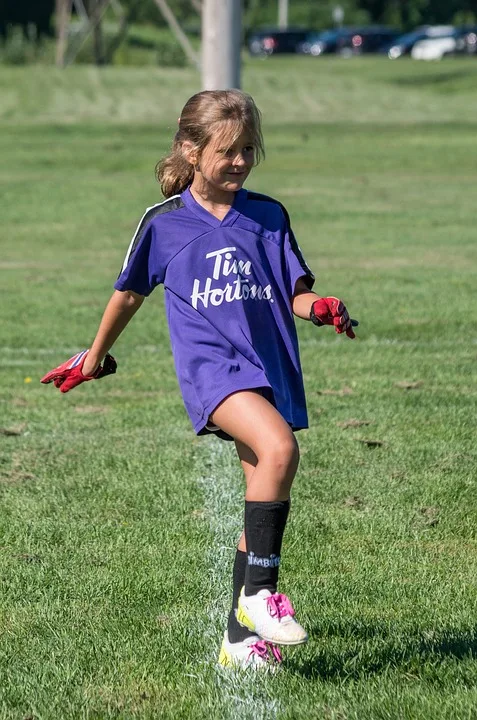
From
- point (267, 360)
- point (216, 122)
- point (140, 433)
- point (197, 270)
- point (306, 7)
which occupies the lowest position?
point (140, 433)

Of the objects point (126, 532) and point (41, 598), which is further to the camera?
point (126, 532)

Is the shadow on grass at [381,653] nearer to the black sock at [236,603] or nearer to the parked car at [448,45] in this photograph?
the black sock at [236,603]

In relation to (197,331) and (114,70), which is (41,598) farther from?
(114,70)

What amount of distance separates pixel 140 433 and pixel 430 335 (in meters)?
→ 3.52

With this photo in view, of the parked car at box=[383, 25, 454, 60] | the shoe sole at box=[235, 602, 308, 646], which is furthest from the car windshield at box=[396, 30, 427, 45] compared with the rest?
the shoe sole at box=[235, 602, 308, 646]

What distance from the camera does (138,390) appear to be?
845cm

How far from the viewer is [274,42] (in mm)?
70250

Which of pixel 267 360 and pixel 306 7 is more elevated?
pixel 306 7

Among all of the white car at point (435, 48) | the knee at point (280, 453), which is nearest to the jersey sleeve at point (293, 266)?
the knee at point (280, 453)

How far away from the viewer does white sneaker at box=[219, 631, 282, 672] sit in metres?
3.98

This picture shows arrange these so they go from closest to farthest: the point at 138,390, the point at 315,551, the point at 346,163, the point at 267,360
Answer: the point at 267,360, the point at 315,551, the point at 138,390, the point at 346,163

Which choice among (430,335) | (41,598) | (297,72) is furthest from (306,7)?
(41,598)

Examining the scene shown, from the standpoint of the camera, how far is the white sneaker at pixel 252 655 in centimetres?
398

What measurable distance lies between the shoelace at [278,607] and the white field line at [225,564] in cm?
29
